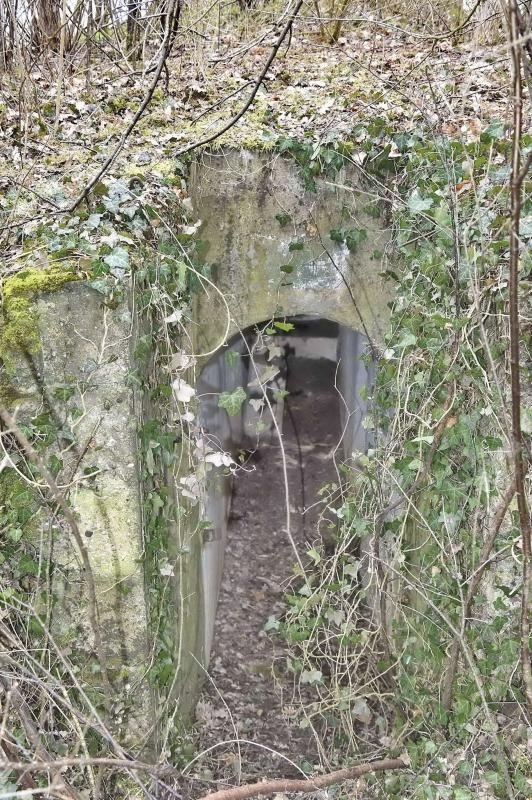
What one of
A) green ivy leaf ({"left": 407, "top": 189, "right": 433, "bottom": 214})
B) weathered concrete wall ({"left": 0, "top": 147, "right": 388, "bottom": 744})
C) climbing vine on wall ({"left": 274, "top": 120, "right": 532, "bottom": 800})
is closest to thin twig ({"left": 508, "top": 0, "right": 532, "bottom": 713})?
climbing vine on wall ({"left": 274, "top": 120, "right": 532, "bottom": 800})

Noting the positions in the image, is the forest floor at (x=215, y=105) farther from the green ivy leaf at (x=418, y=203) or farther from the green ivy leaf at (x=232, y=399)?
the green ivy leaf at (x=232, y=399)

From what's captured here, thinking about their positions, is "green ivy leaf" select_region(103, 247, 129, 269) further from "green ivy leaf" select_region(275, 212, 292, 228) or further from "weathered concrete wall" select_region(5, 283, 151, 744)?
"green ivy leaf" select_region(275, 212, 292, 228)

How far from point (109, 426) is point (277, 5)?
562 cm

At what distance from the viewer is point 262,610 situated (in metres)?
6.04

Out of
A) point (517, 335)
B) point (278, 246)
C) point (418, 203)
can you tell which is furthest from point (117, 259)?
point (517, 335)

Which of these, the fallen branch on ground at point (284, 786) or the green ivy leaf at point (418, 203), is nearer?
the fallen branch on ground at point (284, 786)

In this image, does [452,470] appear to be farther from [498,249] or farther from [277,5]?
[277,5]

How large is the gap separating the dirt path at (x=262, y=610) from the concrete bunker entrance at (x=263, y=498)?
0.01m

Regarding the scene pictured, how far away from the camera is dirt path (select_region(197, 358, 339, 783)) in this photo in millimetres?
4535

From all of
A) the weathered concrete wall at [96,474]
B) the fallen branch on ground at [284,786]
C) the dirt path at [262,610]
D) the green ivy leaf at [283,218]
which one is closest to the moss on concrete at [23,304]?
the weathered concrete wall at [96,474]

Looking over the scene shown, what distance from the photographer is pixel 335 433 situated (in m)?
9.77

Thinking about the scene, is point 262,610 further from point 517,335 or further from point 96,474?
point 517,335

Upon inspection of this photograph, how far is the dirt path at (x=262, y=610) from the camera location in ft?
14.9

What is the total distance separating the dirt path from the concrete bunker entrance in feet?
0.04
